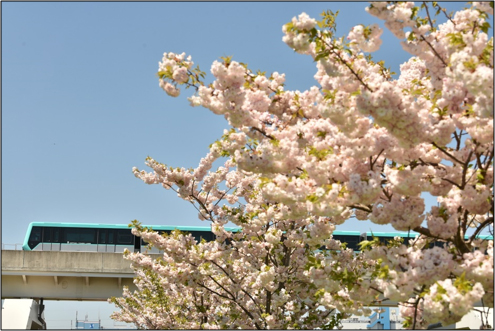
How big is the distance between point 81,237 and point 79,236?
0.14m

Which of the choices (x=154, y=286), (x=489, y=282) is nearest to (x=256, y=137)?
(x=489, y=282)

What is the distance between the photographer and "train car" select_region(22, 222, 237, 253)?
33281 millimetres

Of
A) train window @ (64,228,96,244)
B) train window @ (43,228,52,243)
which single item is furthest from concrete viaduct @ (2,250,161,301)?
train window @ (43,228,52,243)

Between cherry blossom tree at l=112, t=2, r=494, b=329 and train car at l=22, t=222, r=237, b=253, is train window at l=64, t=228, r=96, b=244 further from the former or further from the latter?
cherry blossom tree at l=112, t=2, r=494, b=329

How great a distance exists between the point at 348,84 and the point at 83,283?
1027 inches

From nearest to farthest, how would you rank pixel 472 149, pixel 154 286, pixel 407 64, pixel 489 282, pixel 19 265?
pixel 489 282
pixel 472 149
pixel 407 64
pixel 154 286
pixel 19 265

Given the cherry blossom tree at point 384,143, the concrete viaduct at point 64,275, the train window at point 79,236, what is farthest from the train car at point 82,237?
the cherry blossom tree at point 384,143

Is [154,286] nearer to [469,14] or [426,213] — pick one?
[426,213]

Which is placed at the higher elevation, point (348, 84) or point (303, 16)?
point (303, 16)

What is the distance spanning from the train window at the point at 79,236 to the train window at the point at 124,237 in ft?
4.66

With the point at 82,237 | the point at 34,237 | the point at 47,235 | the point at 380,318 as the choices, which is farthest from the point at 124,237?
the point at 380,318

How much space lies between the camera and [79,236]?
33.4 metres

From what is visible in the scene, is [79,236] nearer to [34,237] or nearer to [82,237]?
[82,237]

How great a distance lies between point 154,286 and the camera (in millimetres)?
19359
